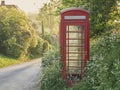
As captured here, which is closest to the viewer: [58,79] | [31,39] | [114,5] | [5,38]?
[58,79]

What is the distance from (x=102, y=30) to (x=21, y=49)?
26.0m

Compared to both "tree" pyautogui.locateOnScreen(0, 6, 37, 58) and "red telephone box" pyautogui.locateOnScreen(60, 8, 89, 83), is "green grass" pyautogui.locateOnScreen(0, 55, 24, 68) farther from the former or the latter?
"red telephone box" pyautogui.locateOnScreen(60, 8, 89, 83)

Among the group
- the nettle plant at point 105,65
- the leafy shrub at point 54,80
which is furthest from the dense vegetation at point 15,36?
the nettle plant at point 105,65

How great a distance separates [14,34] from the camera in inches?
1612

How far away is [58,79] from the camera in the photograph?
13070 mm

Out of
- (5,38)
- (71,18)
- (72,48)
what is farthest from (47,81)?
(5,38)

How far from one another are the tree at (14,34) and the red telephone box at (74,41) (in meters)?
26.7

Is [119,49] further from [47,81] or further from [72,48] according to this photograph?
[47,81]

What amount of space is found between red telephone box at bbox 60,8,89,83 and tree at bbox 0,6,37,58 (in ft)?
87.7

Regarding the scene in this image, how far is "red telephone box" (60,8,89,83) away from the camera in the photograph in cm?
1305

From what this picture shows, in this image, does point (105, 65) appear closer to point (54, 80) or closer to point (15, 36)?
point (54, 80)

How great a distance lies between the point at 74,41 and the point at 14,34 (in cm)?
2841

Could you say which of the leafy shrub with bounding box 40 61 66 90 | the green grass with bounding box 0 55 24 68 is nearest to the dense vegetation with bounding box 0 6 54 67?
the green grass with bounding box 0 55 24 68

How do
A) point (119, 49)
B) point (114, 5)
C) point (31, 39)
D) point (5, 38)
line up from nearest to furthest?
point (119, 49) < point (114, 5) < point (5, 38) < point (31, 39)
